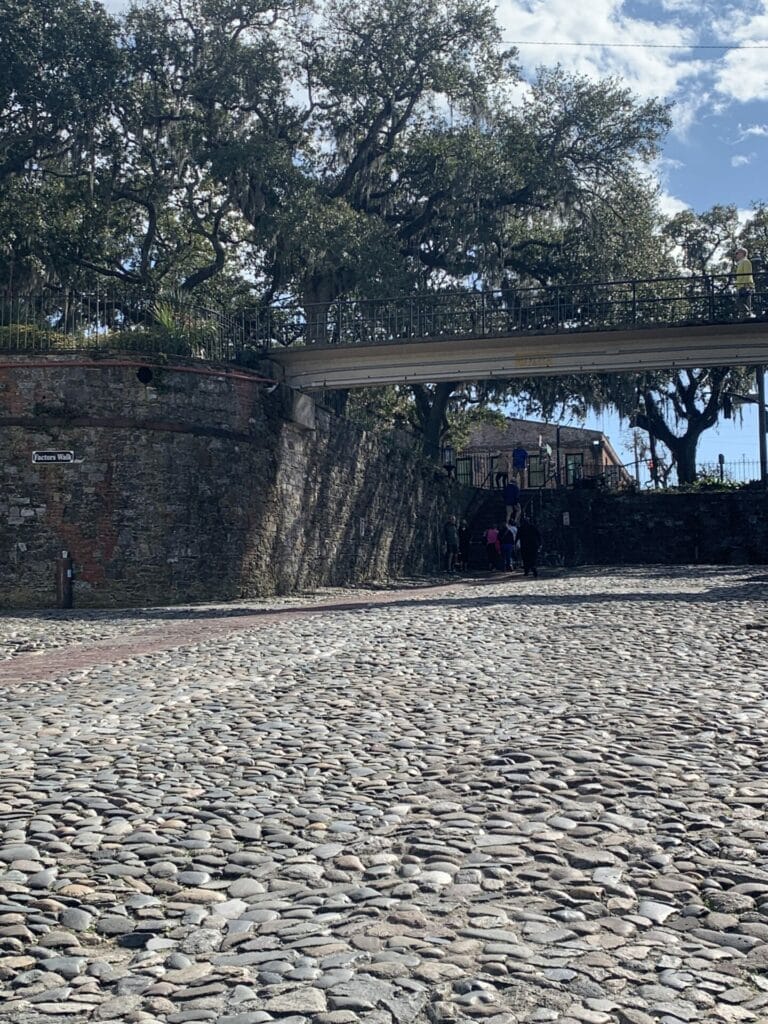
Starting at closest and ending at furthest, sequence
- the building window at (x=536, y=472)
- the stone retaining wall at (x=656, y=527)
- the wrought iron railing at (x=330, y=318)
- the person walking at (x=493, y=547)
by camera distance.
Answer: the wrought iron railing at (x=330, y=318), the person walking at (x=493, y=547), the stone retaining wall at (x=656, y=527), the building window at (x=536, y=472)

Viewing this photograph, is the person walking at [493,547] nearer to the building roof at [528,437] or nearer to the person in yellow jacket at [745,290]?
the person in yellow jacket at [745,290]

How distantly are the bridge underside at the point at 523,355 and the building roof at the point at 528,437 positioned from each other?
3982 cm

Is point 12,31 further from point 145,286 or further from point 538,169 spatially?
point 538,169

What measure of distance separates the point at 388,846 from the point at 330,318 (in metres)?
23.7

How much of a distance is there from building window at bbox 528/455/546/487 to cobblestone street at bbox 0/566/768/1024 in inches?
1569

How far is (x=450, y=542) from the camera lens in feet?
120

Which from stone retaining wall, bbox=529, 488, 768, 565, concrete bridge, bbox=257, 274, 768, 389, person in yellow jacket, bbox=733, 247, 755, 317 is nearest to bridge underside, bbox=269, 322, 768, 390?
concrete bridge, bbox=257, 274, 768, 389

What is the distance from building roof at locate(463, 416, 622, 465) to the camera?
66.9 meters

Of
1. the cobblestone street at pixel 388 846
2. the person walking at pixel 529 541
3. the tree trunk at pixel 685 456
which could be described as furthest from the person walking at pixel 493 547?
the cobblestone street at pixel 388 846

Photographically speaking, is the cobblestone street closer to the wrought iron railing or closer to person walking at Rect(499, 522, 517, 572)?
the wrought iron railing

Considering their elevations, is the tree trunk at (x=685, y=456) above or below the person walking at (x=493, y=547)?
above

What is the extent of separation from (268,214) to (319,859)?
26.0 m

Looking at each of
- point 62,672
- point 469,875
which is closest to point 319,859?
point 469,875

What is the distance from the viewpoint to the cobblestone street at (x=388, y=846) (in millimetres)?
2988
